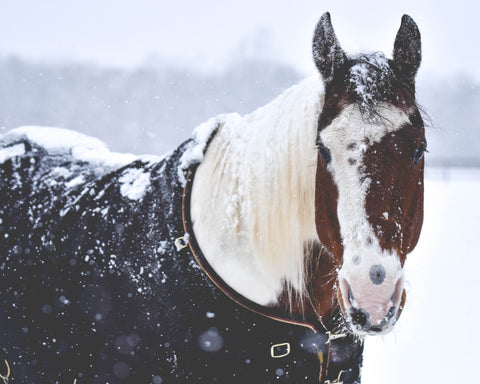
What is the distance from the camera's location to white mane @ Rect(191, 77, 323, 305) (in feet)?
4.96

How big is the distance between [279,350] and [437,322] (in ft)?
11.3

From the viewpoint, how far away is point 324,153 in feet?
4.43

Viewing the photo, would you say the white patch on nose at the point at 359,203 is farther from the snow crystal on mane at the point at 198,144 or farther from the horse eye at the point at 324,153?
the snow crystal on mane at the point at 198,144

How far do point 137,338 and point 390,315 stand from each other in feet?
3.17

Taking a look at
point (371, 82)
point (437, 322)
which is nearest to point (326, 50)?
point (371, 82)

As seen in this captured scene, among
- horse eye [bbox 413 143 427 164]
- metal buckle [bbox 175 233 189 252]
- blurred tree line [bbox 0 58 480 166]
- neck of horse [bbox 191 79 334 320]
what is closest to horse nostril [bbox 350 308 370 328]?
neck of horse [bbox 191 79 334 320]

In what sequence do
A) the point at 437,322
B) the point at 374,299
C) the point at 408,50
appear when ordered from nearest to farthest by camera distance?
the point at 374,299 → the point at 408,50 → the point at 437,322

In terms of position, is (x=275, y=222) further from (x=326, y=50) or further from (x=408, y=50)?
(x=408, y=50)

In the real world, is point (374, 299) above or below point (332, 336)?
above

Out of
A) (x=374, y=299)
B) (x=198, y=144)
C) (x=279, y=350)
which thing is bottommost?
(x=279, y=350)

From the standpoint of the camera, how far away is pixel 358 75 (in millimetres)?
1394

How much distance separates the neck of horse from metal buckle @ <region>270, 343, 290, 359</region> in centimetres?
15

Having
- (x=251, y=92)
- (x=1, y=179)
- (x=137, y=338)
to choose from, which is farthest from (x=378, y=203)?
(x=251, y=92)

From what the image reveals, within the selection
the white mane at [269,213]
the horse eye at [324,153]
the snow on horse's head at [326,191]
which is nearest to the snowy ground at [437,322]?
the snow on horse's head at [326,191]
